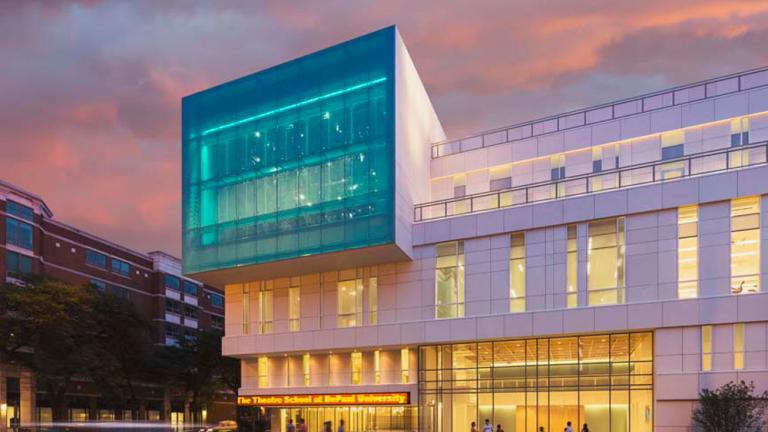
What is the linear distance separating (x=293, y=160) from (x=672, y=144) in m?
21.1

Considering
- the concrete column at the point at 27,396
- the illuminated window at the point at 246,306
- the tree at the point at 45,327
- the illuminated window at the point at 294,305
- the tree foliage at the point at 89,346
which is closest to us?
the illuminated window at the point at 294,305

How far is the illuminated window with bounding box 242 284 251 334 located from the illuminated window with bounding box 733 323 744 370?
2849 cm

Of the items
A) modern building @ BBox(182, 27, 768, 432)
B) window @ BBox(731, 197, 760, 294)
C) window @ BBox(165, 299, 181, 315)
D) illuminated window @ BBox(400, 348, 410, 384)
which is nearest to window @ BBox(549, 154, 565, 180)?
modern building @ BBox(182, 27, 768, 432)

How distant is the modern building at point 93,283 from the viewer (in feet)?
233

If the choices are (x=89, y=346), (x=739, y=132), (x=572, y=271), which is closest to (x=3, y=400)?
(x=89, y=346)

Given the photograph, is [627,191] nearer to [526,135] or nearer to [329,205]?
[526,135]

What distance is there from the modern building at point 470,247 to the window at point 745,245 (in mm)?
82

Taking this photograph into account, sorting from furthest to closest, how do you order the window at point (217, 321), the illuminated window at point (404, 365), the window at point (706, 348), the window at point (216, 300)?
the window at point (216, 300), the window at point (217, 321), the illuminated window at point (404, 365), the window at point (706, 348)

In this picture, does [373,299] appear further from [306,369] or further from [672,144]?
[672,144]

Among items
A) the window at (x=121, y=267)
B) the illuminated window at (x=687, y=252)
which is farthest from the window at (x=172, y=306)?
the illuminated window at (x=687, y=252)

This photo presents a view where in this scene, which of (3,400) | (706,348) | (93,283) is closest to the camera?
(706,348)

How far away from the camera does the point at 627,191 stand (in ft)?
120

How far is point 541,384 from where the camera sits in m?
38.7

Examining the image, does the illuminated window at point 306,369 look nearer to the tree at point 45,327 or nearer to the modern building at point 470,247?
the modern building at point 470,247
